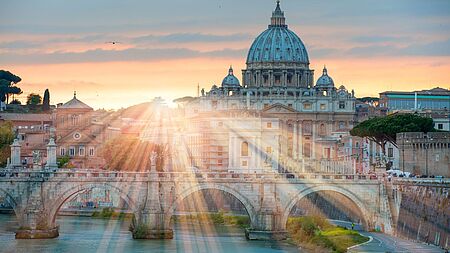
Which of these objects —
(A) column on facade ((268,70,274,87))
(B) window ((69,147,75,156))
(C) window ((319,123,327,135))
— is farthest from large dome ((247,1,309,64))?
(B) window ((69,147,75,156))

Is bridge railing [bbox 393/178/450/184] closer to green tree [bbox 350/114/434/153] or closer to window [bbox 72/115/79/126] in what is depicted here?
green tree [bbox 350/114/434/153]

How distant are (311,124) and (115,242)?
7905 cm

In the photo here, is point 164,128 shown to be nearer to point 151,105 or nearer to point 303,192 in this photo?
point 151,105

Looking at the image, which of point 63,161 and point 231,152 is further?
point 231,152

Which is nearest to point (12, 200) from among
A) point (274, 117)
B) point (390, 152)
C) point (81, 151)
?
point (390, 152)

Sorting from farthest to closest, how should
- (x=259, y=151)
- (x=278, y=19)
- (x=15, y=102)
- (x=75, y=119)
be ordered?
1. (x=278, y=19)
2. (x=15, y=102)
3. (x=259, y=151)
4. (x=75, y=119)

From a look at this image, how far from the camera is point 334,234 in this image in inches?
2640

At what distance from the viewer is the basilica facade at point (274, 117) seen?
123m

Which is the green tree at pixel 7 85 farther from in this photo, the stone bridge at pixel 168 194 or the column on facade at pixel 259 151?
the stone bridge at pixel 168 194

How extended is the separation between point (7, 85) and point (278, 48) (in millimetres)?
31386

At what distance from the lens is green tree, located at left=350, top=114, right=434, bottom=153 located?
90.6m

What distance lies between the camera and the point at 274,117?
451 feet

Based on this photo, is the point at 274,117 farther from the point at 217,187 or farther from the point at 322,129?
the point at 217,187

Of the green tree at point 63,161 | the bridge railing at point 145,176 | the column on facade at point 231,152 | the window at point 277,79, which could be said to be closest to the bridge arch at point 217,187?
the bridge railing at point 145,176
